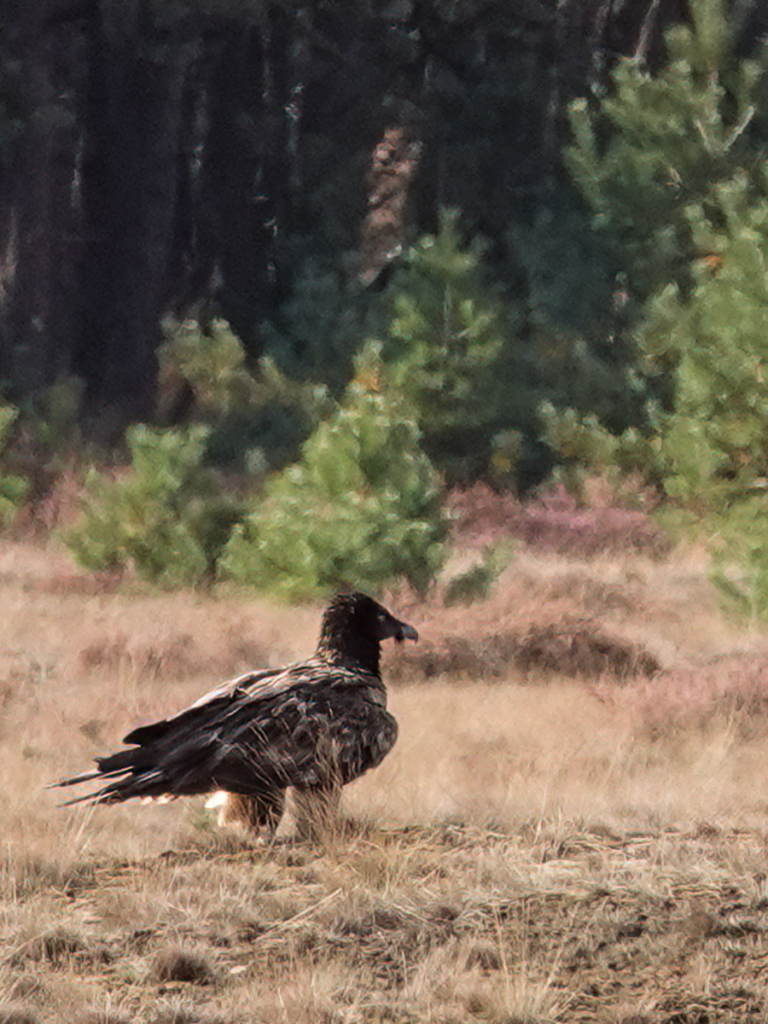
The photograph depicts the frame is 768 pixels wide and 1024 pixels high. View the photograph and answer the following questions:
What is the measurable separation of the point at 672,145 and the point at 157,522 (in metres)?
14.7

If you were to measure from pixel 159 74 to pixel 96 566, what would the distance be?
997 inches

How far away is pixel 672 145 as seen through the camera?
2884 centimetres

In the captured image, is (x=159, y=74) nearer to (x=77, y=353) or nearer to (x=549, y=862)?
(x=77, y=353)

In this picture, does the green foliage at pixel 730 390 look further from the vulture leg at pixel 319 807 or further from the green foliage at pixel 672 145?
the vulture leg at pixel 319 807

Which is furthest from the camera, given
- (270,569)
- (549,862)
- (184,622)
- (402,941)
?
(270,569)

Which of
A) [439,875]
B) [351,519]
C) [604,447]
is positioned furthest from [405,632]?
[604,447]

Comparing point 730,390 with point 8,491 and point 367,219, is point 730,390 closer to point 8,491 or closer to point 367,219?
point 8,491

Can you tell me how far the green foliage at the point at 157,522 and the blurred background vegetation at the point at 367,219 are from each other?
8356 millimetres

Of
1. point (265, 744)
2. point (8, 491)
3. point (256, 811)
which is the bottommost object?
point (256, 811)

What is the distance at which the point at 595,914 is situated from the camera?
5262 millimetres

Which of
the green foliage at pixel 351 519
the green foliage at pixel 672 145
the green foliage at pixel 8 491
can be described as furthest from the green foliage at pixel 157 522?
the green foliage at pixel 672 145

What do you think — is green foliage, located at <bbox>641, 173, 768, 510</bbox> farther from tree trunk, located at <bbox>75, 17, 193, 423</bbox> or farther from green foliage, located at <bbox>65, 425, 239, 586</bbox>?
tree trunk, located at <bbox>75, 17, 193, 423</bbox>

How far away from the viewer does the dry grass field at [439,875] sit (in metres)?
4.58

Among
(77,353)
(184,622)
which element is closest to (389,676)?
(184,622)
